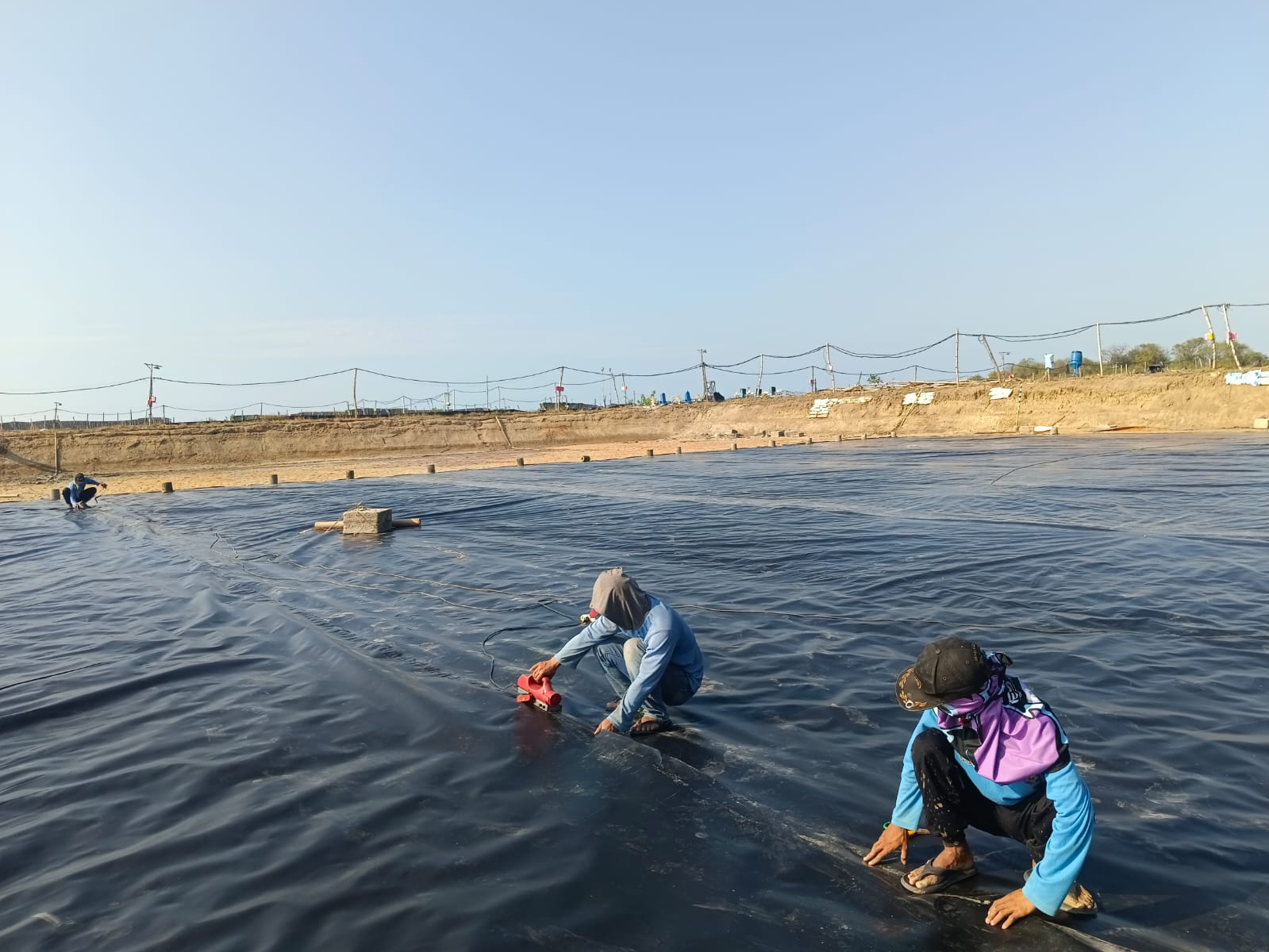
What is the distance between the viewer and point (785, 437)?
38.6 meters

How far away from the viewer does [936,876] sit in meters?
3.17

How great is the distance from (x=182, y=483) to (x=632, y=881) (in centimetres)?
2630

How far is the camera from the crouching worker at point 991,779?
109 inches

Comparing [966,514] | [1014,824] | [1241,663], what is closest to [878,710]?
[1014,824]

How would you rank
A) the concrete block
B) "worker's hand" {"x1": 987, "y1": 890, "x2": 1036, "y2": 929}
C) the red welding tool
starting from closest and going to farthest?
"worker's hand" {"x1": 987, "y1": 890, "x2": 1036, "y2": 929}, the red welding tool, the concrete block

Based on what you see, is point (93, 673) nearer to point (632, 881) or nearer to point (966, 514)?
point (632, 881)

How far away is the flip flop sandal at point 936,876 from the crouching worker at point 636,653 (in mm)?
1721

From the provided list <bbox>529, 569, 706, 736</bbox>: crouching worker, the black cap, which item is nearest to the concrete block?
<bbox>529, 569, 706, 736</bbox>: crouching worker

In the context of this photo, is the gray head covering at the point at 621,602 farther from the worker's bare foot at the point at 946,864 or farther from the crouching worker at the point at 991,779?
the worker's bare foot at the point at 946,864

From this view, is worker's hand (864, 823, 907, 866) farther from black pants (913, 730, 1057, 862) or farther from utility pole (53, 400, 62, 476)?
utility pole (53, 400, 62, 476)

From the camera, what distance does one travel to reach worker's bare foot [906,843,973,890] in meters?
3.17

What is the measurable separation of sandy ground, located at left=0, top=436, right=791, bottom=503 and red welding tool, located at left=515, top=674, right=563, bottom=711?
2084cm

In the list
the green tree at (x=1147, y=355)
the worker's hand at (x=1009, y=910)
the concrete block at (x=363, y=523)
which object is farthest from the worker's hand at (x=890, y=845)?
the green tree at (x=1147, y=355)

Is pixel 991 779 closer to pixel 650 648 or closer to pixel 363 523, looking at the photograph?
pixel 650 648
